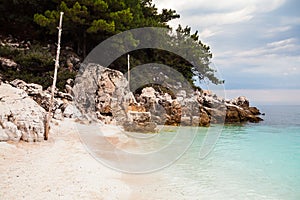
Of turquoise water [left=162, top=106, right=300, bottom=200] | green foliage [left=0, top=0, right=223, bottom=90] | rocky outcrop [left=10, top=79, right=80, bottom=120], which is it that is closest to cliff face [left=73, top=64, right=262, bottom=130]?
rocky outcrop [left=10, top=79, right=80, bottom=120]

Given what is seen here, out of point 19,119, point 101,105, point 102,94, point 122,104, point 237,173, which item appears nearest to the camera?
point 237,173

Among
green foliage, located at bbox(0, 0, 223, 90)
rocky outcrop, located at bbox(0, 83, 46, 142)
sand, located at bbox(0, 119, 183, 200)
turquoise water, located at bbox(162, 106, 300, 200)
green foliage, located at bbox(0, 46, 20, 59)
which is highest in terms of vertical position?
green foliage, located at bbox(0, 0, 223, 90)

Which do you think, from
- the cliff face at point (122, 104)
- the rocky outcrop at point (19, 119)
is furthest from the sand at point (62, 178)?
the cliff face at point (122, 104)

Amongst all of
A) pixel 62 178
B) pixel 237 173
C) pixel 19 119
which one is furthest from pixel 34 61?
pixel 237 173

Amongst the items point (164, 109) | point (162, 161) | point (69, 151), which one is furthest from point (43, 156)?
point (164, 109)

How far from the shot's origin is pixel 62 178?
598cm

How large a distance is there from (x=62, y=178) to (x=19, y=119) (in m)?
3.87

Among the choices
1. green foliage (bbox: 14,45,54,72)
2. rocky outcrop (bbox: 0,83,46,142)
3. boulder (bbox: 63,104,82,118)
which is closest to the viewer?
rocky outcrop (bbox: 0,83,46,142)

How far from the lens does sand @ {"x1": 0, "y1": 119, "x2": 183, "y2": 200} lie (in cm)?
521

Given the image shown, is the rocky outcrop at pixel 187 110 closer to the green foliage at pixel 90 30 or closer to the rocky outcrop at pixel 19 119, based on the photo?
the green foliage at pixel 90 30

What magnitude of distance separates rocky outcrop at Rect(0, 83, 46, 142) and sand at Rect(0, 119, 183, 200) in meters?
0.39

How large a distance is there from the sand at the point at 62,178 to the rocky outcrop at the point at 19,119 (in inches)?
15.2

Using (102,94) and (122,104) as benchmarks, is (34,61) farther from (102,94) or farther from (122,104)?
(122,104)

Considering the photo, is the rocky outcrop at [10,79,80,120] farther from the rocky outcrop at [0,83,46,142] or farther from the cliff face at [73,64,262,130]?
the rocky outcrop at [0,83,46,142]
